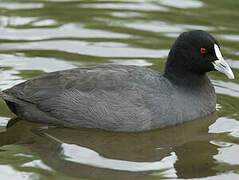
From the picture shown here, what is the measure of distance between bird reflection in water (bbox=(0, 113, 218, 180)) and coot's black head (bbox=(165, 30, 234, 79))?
71 cm

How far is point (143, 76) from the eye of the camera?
324 inches

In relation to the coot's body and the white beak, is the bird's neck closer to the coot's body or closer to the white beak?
the coot's body

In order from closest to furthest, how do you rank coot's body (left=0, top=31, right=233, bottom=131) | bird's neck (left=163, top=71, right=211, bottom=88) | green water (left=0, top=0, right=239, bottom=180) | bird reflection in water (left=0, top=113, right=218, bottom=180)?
bird reflection in water (left=0, top=113, right=218, bottom=180), green water (left=0, top=0, right=239, bottom=180), coot's body (left=0, top=31, right=233, bottom=131), bird's neck (left=163, top=71, right=211, bottom=88)

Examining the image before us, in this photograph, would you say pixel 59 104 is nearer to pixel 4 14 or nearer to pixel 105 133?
pixel 105 133

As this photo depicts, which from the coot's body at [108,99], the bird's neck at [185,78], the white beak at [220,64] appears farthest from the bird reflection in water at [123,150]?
the white beak at [220,64]

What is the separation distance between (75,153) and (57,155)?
0.72 ft

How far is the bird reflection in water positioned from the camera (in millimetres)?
6945

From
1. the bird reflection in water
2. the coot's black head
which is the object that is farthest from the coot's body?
the bird reflection in water

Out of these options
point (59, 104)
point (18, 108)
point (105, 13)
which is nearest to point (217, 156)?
point (59, 104)

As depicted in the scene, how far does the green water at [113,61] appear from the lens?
278 inches

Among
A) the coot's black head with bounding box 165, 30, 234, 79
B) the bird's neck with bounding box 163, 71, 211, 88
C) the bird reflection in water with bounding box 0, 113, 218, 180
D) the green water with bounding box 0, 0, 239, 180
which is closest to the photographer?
the bird reflection in water with bounding box 0, 113, 218, 180

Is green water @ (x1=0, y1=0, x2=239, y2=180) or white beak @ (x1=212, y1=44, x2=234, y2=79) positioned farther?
white beak @ (x1=212, y1=44, x2=234, y2=79)

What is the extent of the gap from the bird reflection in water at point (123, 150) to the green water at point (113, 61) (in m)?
0.01

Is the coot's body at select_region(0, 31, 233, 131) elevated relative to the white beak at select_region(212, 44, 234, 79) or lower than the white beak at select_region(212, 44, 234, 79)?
lower
